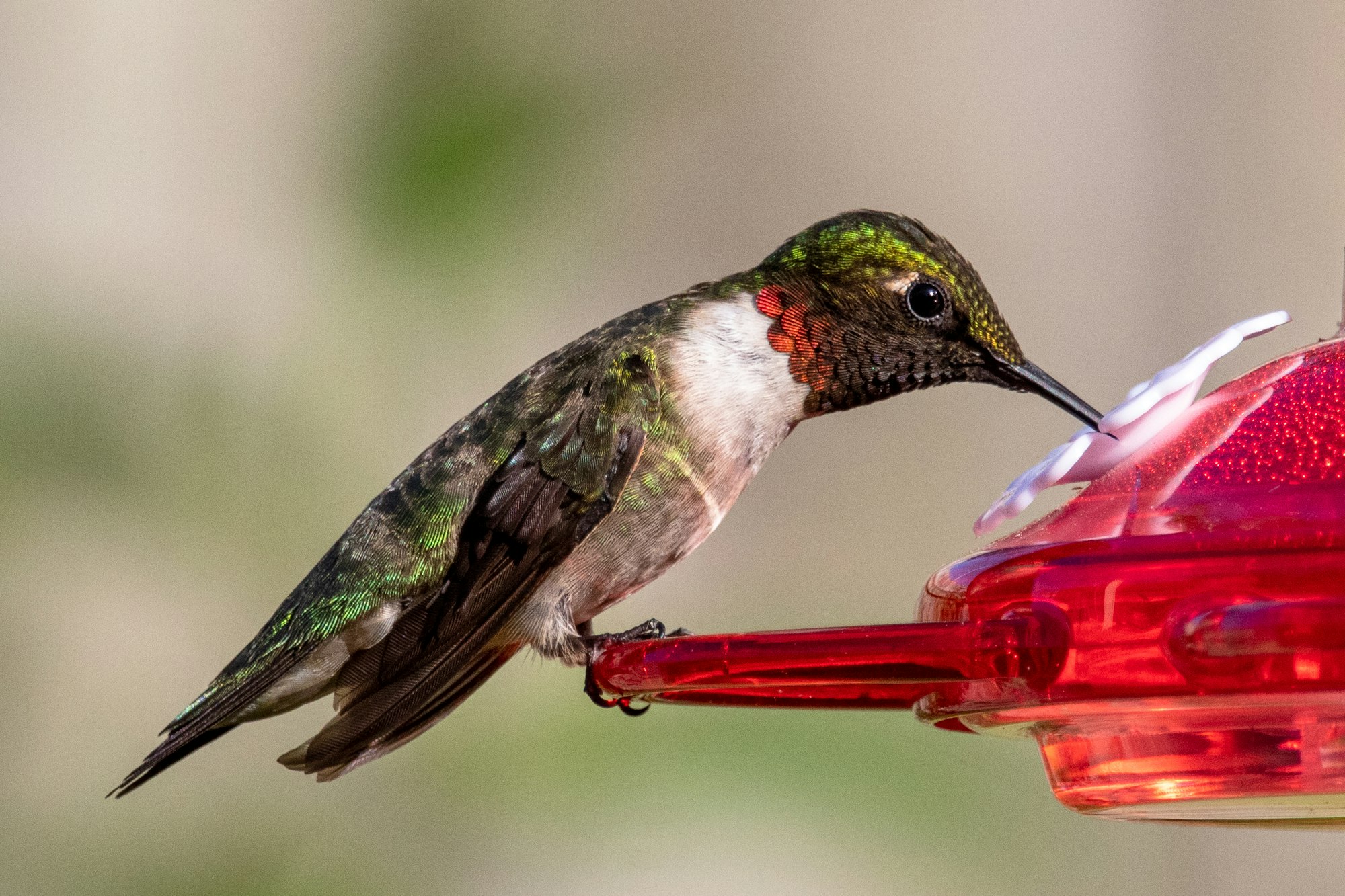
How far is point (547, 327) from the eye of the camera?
13.6 ft

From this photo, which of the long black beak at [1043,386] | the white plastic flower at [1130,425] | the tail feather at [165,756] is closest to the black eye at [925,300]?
the long black beak at [1043,386]

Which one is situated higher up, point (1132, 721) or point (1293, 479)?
point (1293, 479)

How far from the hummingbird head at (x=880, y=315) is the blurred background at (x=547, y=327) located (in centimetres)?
137

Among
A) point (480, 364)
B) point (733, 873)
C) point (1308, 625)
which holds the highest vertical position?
point (480, 364)

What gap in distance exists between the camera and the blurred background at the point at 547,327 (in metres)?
3.40

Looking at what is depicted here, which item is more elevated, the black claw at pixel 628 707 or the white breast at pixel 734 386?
the white breast at pixel 734 386

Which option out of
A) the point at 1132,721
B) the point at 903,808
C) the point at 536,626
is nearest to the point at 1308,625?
the point at 1132,721

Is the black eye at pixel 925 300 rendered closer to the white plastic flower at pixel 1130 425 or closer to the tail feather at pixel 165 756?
the white plastic flower at pixel 1130 425

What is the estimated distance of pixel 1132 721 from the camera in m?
1.28

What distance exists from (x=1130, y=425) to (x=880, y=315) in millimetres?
684

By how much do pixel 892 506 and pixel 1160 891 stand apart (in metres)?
1.43

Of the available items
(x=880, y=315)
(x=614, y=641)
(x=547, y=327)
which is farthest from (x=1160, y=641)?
(x=547, y=327)

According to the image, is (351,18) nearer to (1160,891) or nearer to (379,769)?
(379,769)

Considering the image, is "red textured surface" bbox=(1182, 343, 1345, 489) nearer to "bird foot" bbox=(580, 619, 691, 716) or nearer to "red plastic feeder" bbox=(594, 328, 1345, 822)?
"red plastic feeder" bbox=(594, 328, 1345, 822)
